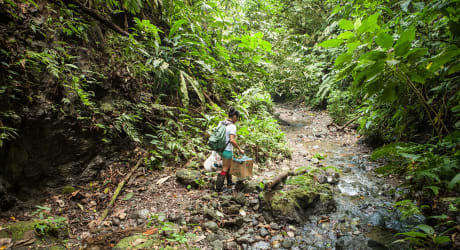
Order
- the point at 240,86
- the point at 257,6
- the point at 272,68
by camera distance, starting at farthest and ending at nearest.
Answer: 1. the point at 257,6
2. the point at 272,68
3. the point at 240,86

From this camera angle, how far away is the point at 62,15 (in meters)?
3.69

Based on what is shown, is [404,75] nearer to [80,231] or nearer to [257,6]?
[80,231]

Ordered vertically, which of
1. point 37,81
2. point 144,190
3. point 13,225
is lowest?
point 13,225

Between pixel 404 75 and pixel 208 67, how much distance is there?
14.8ft

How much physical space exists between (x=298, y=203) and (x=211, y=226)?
4.65 ft

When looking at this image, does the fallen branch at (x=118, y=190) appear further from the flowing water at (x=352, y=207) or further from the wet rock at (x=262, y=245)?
the flowing water at (x=352, y=207)

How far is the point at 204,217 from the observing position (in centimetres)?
321

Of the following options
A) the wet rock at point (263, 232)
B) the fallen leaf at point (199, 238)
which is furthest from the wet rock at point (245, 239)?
A: the fallen leaf at point (199, 238)

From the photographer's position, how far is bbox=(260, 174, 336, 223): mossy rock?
327 centimetres

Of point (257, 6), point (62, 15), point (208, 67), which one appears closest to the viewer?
point (62, 15)

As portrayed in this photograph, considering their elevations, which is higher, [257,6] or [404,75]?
Answer: [257,6]

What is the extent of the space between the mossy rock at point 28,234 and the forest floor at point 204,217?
0.02 m

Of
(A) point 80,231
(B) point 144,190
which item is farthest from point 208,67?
(A) point 80,231

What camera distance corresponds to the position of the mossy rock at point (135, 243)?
230 centimetres
